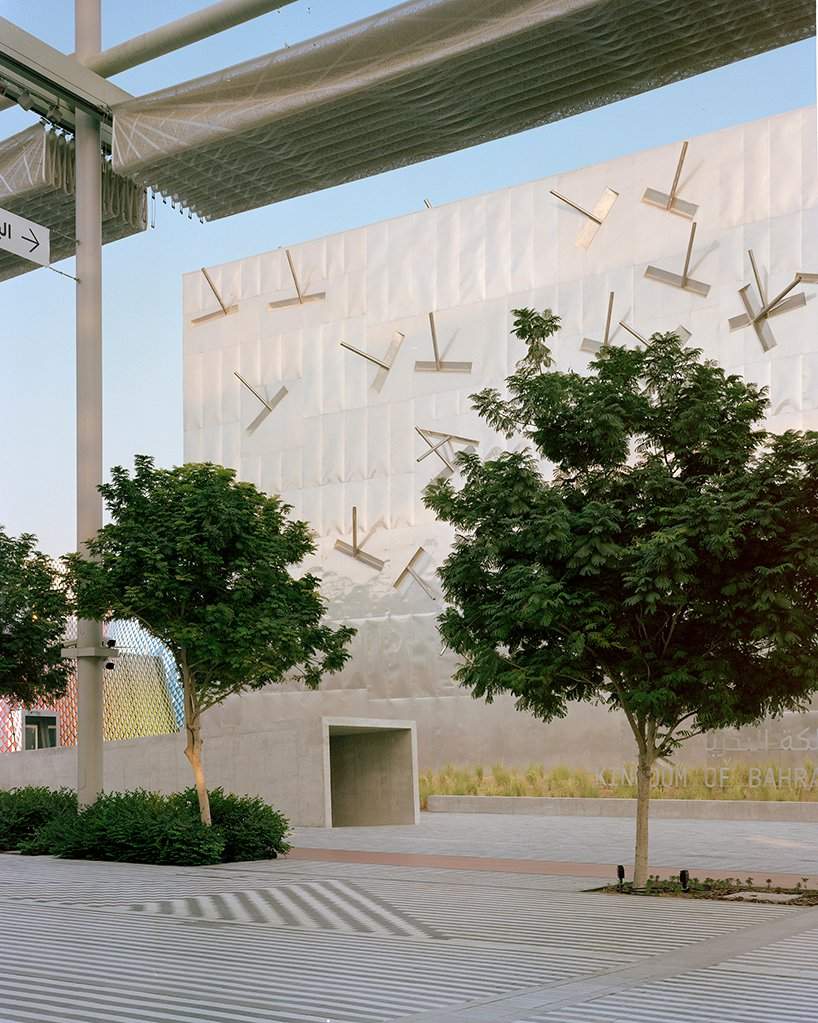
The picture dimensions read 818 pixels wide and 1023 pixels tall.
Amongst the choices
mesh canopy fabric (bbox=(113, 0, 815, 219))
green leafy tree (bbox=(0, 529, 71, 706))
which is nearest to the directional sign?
mesh canopy fabric (bbox=(113, 0, 815, 219))

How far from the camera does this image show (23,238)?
62.6 ft

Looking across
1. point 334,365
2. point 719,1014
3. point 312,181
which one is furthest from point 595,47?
point 334,365

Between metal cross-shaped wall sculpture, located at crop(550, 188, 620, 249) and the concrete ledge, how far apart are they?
45.0 feet

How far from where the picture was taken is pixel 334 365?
38.5 m

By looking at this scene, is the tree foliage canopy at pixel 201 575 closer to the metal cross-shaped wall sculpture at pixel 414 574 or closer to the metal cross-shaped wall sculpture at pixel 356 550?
the metal cross-shaped wall sculpture at pixel 414 574

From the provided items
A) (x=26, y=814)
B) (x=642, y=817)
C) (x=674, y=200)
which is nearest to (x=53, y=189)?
(x=26, y=814)

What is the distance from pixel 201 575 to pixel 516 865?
577 cm

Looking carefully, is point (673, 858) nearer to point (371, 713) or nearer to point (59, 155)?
point (59, 155)

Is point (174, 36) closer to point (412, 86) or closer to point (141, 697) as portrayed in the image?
point (412, 86)

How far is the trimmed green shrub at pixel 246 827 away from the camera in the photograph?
60.5 ft

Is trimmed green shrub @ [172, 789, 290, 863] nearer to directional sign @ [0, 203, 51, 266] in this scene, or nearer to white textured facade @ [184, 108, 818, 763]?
directional sign @ [0, 203, 51, 266]

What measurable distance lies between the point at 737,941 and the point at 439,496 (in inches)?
225

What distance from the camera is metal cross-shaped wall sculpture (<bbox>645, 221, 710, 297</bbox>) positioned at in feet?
104

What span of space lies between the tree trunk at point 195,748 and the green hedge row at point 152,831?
0.15 meters
